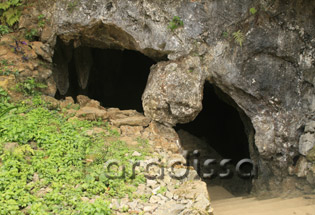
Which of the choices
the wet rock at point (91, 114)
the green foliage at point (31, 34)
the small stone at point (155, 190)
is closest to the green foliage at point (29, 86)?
the wet rock at point (91, 114)

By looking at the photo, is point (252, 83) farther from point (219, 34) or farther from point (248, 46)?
point (219, 34)

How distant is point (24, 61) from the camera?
7.71 metres

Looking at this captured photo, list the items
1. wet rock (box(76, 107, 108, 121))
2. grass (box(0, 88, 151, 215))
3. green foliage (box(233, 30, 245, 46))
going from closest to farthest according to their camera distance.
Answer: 1. grass (box(0, 88, 151, 215))
2. green foliage (box(233, 30, 245, 46))
3. wet rock (box(76, 107, 108, 121))

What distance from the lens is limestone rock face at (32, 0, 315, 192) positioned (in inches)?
288

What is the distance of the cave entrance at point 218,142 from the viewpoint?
10305mm

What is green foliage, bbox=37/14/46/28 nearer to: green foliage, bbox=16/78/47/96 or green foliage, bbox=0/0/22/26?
green foliage, bbox=0/0/22/26

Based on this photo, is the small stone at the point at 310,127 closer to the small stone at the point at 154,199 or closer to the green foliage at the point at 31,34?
the small stone at the point at 154,199

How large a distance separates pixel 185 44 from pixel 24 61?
3.95m

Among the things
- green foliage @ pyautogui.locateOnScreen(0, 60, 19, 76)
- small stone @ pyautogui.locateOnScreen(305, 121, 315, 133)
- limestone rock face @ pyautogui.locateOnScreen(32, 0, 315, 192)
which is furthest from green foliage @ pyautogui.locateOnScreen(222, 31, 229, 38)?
green foliage @ pyautogui.locateOnScreen(0, 60, 19, 76)

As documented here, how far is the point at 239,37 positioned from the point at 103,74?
613 centimetres

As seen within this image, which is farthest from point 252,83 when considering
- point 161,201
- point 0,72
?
point 0,72

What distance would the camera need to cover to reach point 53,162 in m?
5.71

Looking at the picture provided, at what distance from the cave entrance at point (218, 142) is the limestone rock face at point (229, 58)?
2393 millimetres

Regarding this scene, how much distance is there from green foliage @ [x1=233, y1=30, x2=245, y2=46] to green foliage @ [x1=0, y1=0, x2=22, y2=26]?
17.7 feet
